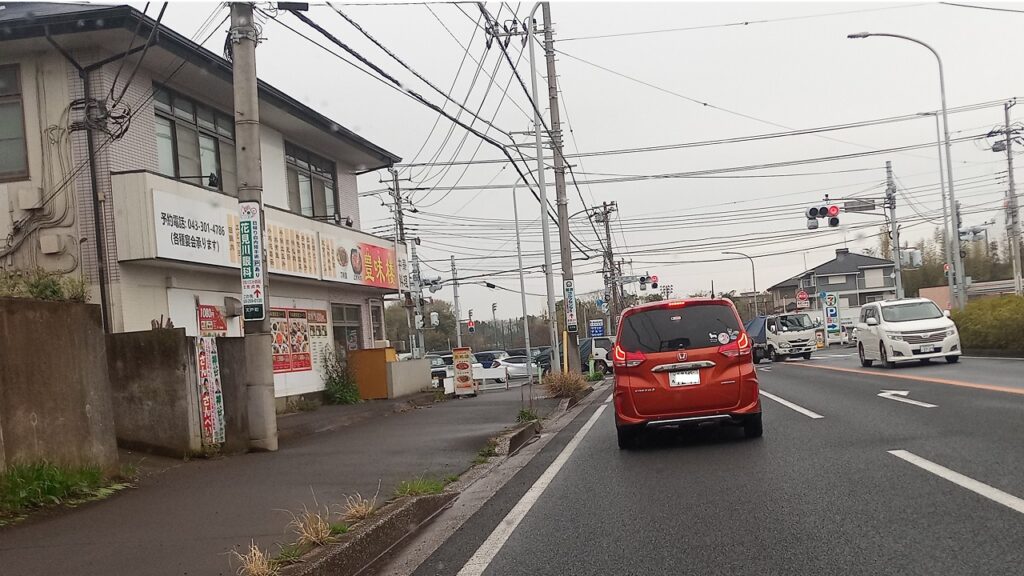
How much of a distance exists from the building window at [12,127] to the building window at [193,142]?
2121 millimetres

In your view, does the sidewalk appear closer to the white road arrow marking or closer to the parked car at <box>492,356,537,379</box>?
the white road arrow marking

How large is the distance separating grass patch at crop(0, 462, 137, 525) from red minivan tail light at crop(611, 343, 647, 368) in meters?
5.81

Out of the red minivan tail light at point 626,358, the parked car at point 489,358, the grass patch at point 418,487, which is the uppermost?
the red minivan tail light at point 626,358

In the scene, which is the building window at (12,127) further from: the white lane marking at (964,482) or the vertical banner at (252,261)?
the white lane marking at (964,482)

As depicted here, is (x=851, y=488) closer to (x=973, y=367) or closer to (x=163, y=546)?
(x=163, y=546)

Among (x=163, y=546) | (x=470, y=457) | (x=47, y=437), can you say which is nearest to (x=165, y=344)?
(x=47, y=437)

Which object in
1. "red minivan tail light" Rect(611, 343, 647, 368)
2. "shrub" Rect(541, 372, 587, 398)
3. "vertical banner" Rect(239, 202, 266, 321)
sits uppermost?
"vertical banner" Rect(239, 202, 266, 321)

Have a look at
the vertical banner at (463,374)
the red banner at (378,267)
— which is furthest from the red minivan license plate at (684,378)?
the vertical banner at (463,374)

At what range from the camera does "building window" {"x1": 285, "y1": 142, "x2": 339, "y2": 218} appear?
2077 centimetres

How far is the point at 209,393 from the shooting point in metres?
11.1

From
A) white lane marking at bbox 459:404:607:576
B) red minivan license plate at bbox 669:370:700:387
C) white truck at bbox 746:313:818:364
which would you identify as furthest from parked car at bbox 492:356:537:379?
white lane marking at bbox 459:404:607:576

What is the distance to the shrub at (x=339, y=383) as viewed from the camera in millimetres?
20188

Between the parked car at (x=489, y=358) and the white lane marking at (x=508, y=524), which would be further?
the parked car at (x=489, y=358)

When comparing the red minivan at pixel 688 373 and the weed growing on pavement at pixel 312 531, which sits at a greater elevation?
the red minivan at pixel 688 373
